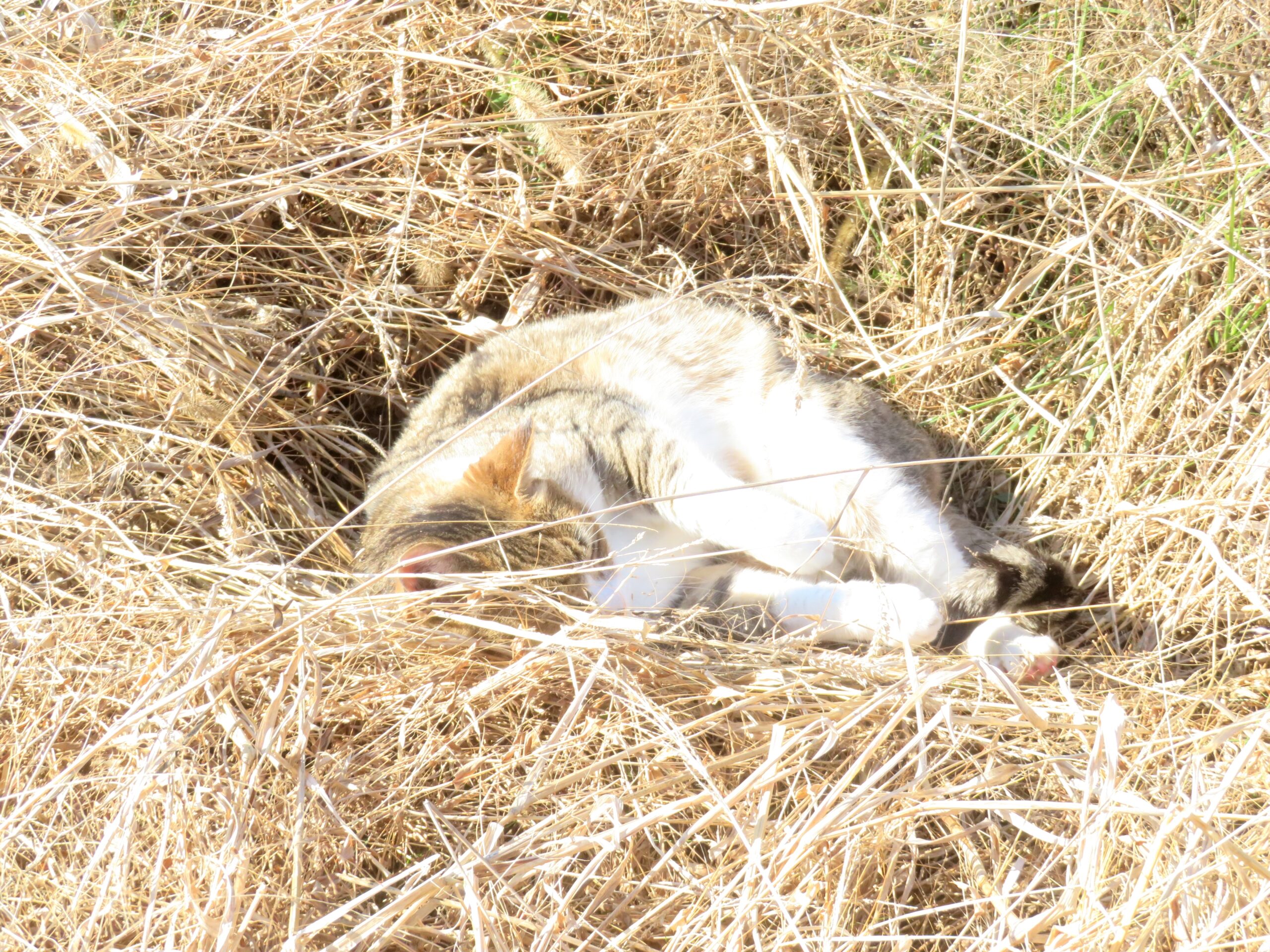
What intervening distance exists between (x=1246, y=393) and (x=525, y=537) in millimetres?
1937

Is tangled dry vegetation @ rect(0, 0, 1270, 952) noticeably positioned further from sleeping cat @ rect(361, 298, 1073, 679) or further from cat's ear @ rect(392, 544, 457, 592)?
sleeping cat @ rect(361, 298, 1073, 679)

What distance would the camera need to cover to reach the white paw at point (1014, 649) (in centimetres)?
249

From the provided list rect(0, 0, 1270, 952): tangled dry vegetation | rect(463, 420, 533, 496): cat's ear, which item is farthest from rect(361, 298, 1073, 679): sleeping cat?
rect(0, 0, 1270, 952): tangled dry vegetation

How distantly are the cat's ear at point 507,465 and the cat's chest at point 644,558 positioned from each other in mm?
266

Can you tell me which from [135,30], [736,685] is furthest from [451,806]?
[135,30]

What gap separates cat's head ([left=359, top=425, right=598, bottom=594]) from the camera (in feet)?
8.05

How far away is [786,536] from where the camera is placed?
8.77 ft

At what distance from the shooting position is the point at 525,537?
2.59 m

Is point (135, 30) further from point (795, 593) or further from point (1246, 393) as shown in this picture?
point (1246, 393)

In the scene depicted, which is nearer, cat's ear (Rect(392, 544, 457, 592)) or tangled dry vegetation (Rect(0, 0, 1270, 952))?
tangled dry vegetation (Rect(0, 0, 1270, 952))

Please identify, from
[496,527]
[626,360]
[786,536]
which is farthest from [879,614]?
[626,360]

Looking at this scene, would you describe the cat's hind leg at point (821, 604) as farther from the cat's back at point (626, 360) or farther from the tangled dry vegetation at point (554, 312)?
the cat's back at point (626, 360)

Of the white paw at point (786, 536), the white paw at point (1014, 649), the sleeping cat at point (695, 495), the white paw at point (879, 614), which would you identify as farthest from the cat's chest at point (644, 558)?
the white paw at point (1014, 649)

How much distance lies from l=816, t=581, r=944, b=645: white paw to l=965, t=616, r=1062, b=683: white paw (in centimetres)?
14
